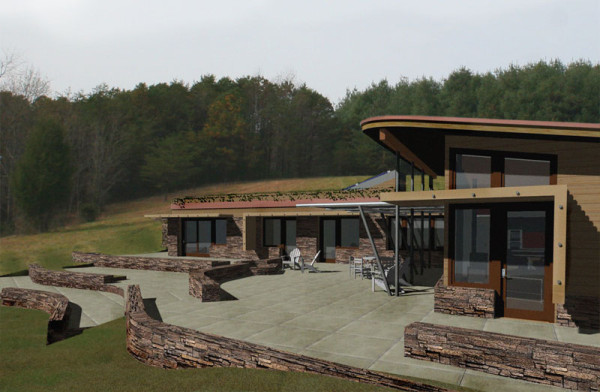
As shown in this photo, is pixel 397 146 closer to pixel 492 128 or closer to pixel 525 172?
pixel 492 128

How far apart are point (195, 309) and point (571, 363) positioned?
28.2 feet

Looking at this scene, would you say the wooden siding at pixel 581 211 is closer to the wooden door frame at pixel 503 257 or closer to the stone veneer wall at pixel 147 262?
the wooden door frame at pixel 503 257

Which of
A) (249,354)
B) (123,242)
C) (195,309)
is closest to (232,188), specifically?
(123,242)

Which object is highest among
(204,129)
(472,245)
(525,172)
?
(204,129)

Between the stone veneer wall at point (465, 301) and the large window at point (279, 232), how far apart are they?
571 inches

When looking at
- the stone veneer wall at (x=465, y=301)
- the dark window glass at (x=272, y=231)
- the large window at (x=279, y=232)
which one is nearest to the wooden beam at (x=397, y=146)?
the stone veneer wall at (x=465, y=301)

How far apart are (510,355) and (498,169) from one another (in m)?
5.25

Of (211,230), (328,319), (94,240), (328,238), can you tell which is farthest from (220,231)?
(94,240)

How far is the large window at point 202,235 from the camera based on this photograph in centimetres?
2714

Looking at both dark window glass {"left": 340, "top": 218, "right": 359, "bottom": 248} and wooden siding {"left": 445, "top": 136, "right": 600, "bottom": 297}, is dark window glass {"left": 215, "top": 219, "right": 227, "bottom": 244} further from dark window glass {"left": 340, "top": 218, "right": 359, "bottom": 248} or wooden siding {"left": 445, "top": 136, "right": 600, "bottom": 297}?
wooden siding {"left": 445, "top": 136, "right": 600, "bottom": 297}

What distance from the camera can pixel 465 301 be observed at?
33.8 ft

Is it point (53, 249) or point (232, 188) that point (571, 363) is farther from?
point (232, 188)

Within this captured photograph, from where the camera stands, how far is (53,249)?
3919 centimetres

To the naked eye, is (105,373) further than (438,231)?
No
